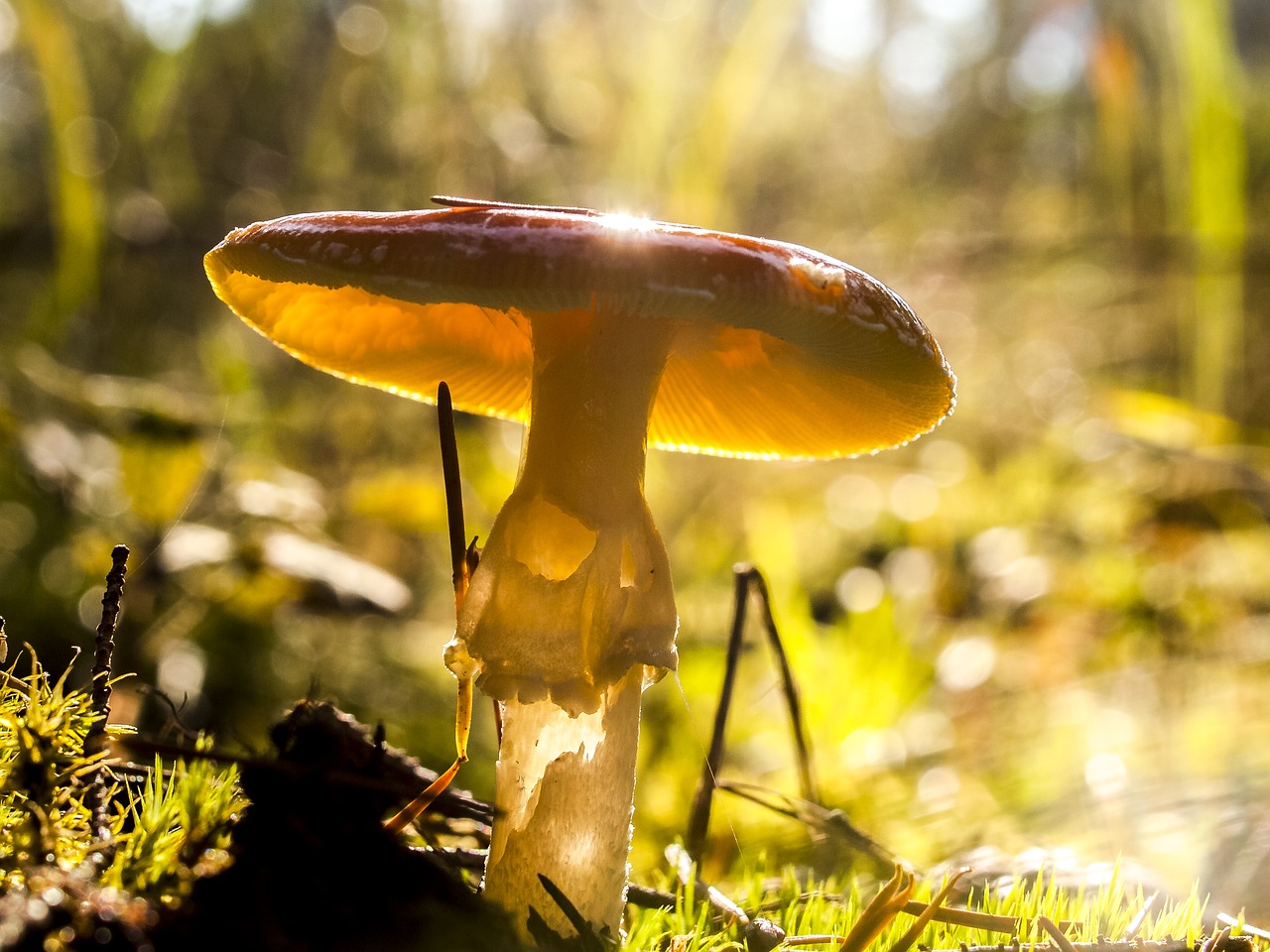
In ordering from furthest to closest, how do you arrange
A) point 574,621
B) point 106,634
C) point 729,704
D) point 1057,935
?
point 729,704 → point 574,621 → point 1057,935 → point 106,634

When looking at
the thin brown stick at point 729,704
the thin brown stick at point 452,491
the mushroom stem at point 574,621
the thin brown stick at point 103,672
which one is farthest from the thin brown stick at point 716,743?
the thin brown stick at point 103,672

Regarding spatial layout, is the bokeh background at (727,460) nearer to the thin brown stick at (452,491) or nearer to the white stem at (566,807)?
the white stem at (566,807)

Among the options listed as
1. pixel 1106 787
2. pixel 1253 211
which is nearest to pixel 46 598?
pixel 1106 787

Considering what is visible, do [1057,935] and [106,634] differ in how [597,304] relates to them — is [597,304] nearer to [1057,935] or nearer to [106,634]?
[106,634]

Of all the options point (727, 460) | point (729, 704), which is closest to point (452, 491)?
point (729, 704)

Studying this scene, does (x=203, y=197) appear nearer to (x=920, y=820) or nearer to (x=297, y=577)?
(x=297, y=577)

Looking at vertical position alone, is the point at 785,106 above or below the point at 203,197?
above

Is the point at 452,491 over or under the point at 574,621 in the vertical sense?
over

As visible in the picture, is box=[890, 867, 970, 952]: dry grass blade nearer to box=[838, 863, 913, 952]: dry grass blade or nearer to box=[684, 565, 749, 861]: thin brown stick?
box=[838, 863, 913, 952]: dry grass blade

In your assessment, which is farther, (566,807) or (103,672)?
(566,807)
